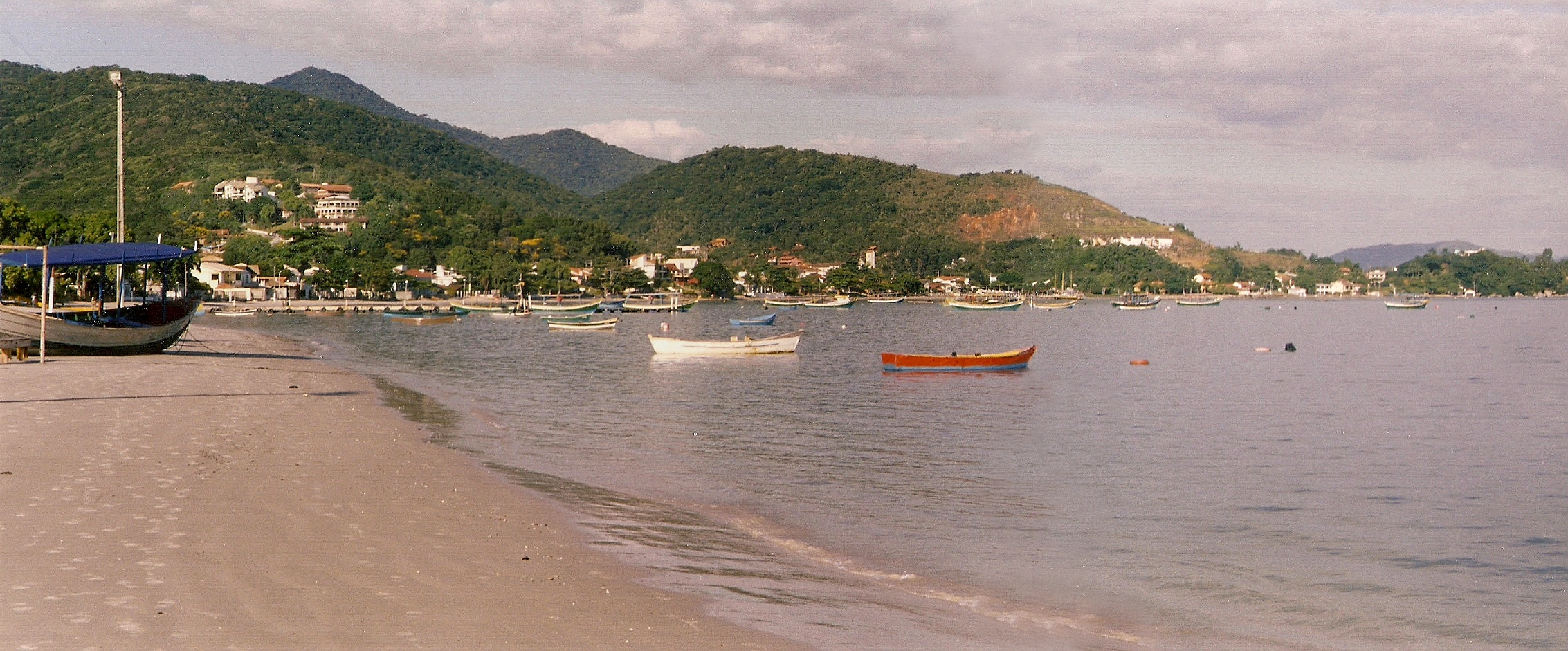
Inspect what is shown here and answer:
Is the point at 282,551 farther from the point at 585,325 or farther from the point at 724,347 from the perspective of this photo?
the point at 585,325

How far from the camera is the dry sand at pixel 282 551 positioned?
8109 mm

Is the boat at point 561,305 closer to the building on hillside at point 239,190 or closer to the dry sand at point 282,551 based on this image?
the building on hillside at point 239,190

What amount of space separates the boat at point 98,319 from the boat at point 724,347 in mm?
21177

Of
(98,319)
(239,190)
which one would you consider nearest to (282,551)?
(98,319)

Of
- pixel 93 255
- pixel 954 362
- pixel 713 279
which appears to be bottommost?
pixel 954 362

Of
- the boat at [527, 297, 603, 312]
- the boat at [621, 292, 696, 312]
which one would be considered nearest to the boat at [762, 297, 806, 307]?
the boat at [621, 292, 696, 312]

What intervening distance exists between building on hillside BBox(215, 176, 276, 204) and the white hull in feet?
552

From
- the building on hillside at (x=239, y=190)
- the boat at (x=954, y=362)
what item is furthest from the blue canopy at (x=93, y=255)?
the building on hillside at (x=239, y=190)

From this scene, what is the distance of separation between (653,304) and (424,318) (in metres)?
52.9

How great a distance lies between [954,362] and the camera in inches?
1809

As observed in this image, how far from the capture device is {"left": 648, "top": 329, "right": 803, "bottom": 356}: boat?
54.2 m

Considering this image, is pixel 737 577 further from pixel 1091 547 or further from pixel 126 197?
pixel 126 197

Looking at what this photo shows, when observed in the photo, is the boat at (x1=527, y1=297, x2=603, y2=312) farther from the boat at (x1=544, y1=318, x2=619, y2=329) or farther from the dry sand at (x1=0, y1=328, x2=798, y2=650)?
the dry sand at (x1=0, y1=328, x2=798, y2=650)

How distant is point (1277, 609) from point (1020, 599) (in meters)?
2.65
